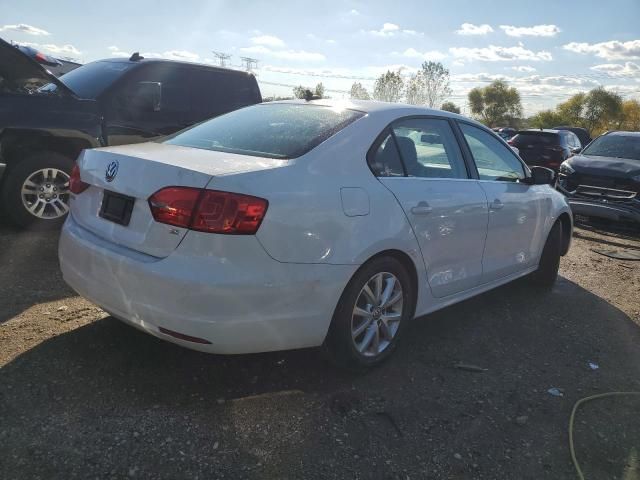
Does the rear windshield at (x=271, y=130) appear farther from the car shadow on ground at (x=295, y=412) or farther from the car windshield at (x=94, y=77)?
the car windshield at (x=94, y=77)

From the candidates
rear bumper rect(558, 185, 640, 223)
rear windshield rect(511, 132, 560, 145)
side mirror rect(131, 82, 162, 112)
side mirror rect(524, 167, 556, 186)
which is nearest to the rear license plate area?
side mirror rect(524, 167, 556, 186)

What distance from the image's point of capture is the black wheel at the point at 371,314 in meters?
3.03

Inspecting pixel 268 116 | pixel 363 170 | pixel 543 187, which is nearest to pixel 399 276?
pixel 363 170

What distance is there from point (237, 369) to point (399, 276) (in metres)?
1.10

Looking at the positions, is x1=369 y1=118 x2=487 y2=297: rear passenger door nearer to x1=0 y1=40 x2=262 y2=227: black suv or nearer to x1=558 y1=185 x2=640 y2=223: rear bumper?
x1=0 y1=40 x2=262 y2=227: black suv

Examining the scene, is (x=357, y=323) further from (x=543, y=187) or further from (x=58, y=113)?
(x=58, y=113)

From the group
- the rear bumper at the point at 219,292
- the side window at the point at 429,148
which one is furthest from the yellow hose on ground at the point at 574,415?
the side window at the point at 429,148

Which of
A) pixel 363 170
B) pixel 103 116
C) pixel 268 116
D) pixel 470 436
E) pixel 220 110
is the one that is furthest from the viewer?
pixel 220 110

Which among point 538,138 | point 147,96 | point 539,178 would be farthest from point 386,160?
point 538,138

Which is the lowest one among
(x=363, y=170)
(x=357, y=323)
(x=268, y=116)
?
(x=357, y=323)

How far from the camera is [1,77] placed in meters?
5.24

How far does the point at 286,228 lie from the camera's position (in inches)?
104

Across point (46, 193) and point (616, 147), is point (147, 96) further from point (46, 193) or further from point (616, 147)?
point (616, 147)

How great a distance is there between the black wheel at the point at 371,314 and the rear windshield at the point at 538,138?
42.6 feet
